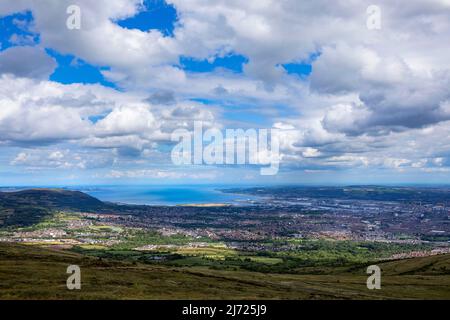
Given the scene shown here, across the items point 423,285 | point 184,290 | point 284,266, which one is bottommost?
point 284,266

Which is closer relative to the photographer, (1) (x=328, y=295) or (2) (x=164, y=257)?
(1) (x=328, y=295)

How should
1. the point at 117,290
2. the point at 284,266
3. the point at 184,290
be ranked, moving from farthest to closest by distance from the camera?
the point at 284,266 → the point at 184,290 → the point at 117,290

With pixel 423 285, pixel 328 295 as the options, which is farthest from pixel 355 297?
pixel 423 285

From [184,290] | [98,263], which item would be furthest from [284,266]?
[184,290]

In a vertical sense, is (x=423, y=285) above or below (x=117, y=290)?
below

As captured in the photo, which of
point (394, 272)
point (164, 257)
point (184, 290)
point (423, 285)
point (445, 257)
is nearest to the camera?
point (184, 290)

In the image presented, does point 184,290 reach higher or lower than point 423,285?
higher
